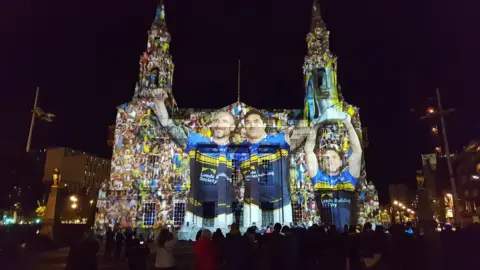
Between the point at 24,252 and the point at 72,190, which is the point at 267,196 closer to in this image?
the point at 24,252

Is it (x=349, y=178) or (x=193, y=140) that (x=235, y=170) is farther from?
(x=349, y=178)

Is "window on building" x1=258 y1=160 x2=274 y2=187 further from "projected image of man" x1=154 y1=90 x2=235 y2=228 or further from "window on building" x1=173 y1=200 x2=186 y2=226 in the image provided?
"window on building" x1=173 y1=200 x2=186 y2=226

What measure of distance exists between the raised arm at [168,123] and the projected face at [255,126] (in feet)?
25.4

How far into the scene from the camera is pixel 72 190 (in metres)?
89.5

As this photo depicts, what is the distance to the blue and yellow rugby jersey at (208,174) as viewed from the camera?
40.7m

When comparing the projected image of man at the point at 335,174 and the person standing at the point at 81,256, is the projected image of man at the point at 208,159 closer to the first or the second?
the projected image of man at the point at 335,174

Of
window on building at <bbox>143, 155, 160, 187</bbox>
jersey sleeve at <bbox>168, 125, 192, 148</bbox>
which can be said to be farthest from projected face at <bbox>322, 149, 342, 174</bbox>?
window on building at <bbox>143, 155, 160, 187</bbox>

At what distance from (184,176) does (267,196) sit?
10.2 m

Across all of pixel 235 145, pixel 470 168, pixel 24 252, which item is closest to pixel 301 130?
pixel 235 145

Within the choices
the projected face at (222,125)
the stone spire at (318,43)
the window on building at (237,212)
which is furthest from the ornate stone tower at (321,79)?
the window on building at (237,212)

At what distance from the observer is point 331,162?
42469 mm

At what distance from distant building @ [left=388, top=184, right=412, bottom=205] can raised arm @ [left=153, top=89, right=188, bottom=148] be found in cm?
7424

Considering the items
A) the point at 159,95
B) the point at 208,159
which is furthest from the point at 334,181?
the point at 159,95

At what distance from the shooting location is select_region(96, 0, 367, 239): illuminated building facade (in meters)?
41.1
